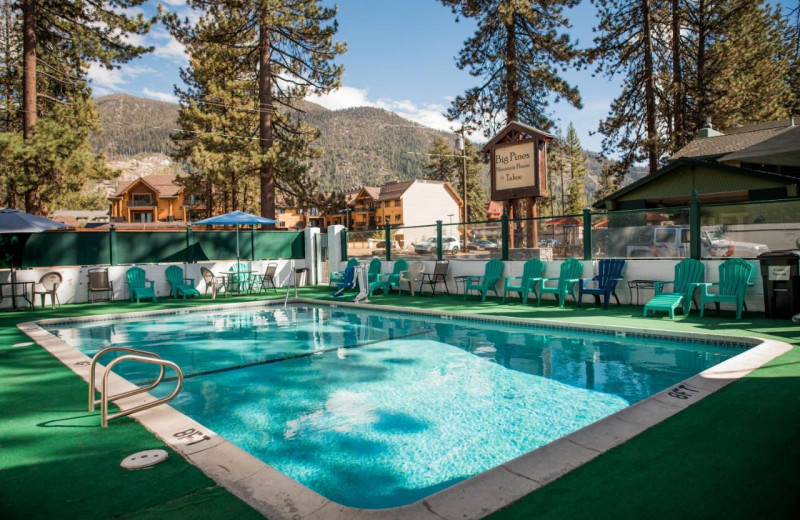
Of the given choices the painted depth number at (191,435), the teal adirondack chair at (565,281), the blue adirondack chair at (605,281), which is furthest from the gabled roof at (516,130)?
the painted depth number at (191,435)

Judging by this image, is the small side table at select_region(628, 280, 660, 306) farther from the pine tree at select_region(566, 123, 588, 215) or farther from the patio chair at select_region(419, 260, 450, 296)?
the pine tree at select_region(566, 123, 588, 215)

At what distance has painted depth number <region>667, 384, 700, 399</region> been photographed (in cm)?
438

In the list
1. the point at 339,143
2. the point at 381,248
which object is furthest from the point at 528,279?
the point at 339,143

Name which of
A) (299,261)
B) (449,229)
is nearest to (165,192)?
(299,261)

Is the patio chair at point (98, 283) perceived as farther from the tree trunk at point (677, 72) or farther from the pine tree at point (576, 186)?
the pine tree at point (576, 186)

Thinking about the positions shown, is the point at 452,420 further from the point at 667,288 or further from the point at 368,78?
the point at 368,78

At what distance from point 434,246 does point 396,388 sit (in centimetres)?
895

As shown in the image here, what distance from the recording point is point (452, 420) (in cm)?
484

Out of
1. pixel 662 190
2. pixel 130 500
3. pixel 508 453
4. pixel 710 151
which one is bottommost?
pixel 508 453

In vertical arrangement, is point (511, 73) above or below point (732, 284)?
above

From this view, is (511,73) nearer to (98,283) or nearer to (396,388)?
(98,283)

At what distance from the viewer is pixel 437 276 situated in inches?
545

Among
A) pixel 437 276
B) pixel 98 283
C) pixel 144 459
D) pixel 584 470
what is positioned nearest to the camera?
pixel 584 470

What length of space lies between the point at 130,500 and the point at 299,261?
15.1m
